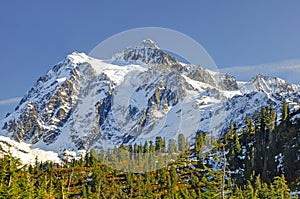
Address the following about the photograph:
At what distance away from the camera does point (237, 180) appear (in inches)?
5197

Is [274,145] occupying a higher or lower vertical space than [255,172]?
higher

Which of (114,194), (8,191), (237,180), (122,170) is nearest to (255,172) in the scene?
(237,180)

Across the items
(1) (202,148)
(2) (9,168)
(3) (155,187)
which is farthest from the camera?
(1) (202,148)

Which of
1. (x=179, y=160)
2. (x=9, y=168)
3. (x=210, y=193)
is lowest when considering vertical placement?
(x=210, y=193)

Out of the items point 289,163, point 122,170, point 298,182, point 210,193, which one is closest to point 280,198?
point 210,193

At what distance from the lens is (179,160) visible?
579ft

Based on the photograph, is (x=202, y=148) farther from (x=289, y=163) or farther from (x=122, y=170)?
(x=289, y=163)

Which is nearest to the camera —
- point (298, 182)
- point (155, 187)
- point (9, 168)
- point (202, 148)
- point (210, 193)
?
point (210, 193)

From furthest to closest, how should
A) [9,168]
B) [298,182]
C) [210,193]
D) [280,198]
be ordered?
[298,182], [280,198], [9,168], [210,193]

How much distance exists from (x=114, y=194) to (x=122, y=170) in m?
47.8

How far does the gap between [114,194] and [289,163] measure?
50.1 metres

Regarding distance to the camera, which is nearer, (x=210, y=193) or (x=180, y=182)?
(x=210, y=193)

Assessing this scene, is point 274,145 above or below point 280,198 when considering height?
above

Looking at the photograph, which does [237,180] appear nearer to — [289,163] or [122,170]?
[289,163]
